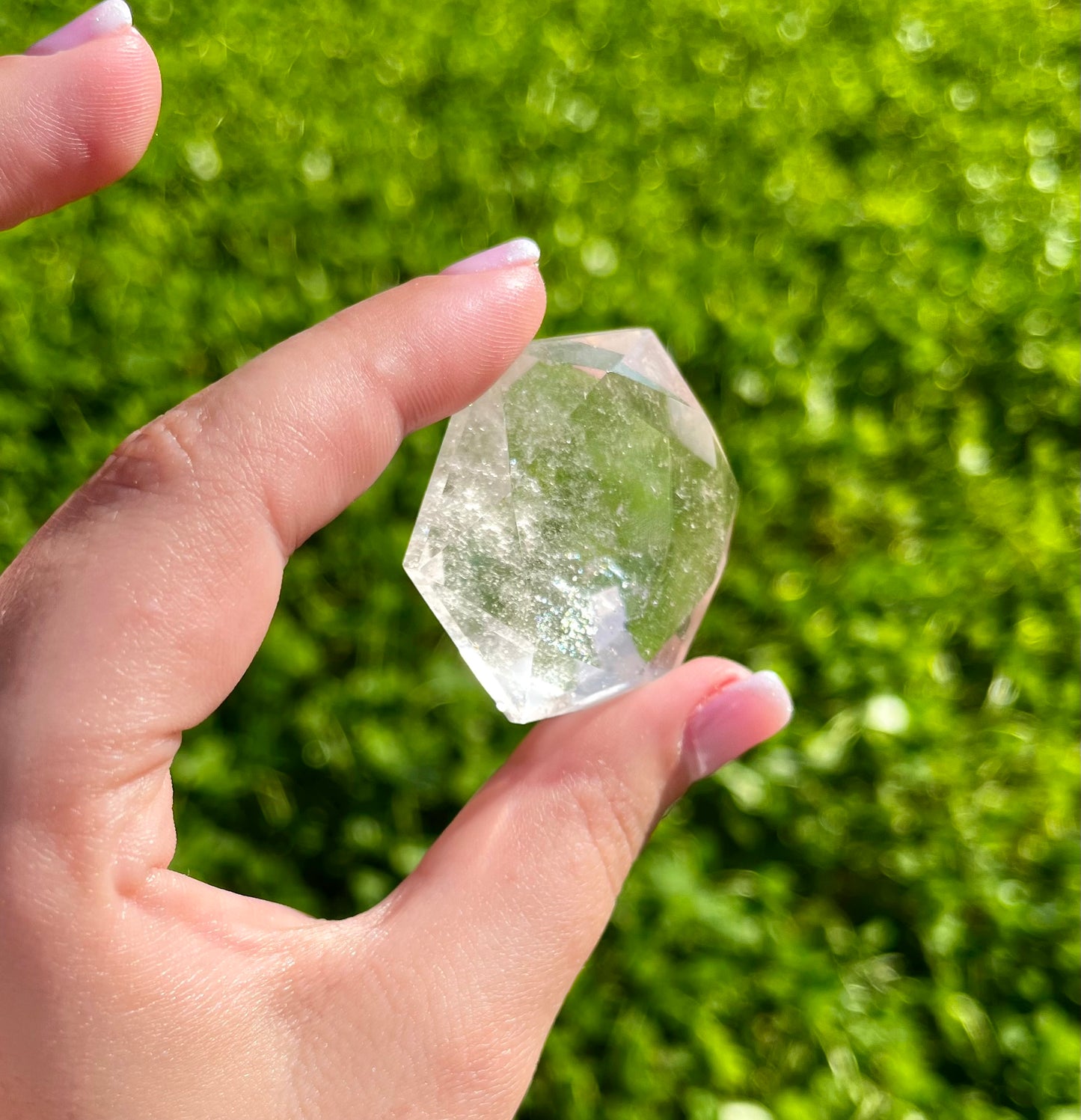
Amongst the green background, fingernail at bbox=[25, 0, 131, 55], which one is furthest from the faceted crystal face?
fingernail at bbox=[25, 0, 131, 55]

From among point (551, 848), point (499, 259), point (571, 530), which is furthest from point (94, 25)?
point (551, 848)

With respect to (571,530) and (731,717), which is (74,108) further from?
(731,717)

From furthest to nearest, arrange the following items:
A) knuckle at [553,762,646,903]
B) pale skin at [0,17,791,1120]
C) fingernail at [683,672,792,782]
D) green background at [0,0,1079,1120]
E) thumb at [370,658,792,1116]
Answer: green background at [0,0,1079,1120] < fingernail at [683,672,792,782] < knuckle at [553,762,646,903] < thumb at [370,658,792,1116] < pale skin at [0,17,791,1120]

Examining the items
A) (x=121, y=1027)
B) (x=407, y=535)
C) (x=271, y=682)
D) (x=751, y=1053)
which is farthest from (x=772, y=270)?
(x=121, y=1027)

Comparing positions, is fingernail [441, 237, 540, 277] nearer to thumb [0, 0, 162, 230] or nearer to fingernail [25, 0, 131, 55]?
thumb [0, 0, 162, 230]

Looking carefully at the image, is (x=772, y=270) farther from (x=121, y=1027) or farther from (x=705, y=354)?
(x=121, y=1027)

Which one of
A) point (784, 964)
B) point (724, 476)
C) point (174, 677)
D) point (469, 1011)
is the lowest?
point (784, 964)
